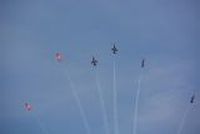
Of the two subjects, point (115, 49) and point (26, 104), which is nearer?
point (115, 49)

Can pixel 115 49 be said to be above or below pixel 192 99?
above

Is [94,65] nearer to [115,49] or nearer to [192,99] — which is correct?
[115,49]

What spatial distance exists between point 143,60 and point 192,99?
65.5ft

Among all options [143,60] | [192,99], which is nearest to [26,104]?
[143,60]

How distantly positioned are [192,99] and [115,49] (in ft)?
91.0

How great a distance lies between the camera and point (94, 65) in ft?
389

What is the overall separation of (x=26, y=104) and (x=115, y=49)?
34209 millimetres

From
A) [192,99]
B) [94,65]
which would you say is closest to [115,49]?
[94,65]

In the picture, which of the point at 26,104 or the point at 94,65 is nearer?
the point at 94,65

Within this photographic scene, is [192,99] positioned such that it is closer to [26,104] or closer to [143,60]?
[143,60]

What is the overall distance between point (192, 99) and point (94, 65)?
1232 inches

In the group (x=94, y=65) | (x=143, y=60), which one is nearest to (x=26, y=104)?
(x=94, y=65)

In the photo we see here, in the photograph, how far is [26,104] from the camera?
13125 cm

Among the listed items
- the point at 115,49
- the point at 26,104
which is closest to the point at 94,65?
the point at 115,49
